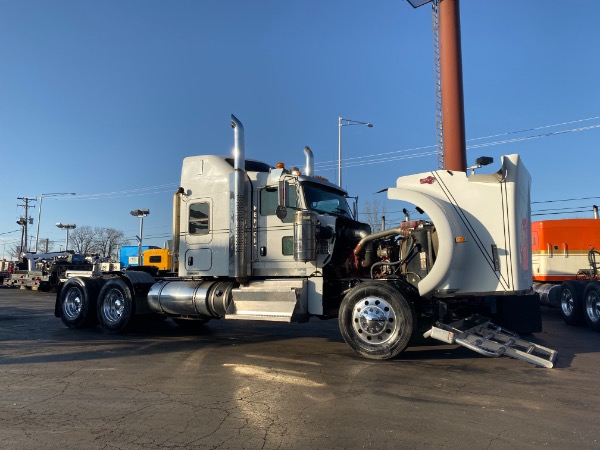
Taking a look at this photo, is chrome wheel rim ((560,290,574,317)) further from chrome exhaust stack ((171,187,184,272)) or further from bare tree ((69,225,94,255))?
bare tree ((69,225,94,255))

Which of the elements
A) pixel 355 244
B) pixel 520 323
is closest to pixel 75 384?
pixel 355 244

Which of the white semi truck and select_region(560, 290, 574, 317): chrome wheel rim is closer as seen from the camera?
the white semi truck

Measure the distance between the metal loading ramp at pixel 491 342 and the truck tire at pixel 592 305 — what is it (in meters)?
4.35

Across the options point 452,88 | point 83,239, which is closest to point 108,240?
point 83,239

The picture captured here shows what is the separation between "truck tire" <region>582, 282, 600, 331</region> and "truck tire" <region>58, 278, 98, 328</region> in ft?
39.0

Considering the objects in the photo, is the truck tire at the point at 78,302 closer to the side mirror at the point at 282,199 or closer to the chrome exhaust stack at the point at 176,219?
the chrome exhaust stack at the point at 176,219

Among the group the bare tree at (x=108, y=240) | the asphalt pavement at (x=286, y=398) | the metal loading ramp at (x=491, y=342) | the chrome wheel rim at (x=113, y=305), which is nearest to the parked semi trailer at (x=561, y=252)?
the asphalt pavement at (x=286, y=398)

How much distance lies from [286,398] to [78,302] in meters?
8.10

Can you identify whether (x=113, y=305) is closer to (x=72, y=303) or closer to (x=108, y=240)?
(x=72, y=303)

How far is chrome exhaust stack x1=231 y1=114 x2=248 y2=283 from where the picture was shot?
886 centimetres

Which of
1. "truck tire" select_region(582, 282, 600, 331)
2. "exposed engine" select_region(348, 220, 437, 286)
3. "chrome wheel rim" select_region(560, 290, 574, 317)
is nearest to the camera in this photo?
"exposed engine" select_region(348, 220, 437, 286)

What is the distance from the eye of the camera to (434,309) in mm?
7391

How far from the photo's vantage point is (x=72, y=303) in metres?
11.4

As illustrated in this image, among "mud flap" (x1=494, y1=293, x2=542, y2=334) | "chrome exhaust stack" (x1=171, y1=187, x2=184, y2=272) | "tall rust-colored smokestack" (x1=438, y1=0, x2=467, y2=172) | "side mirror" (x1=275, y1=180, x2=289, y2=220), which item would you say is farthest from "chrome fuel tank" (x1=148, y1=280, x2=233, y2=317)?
"tall rust-colored smokestack" (x1=438, y1=0, x2=467, y2=172)
